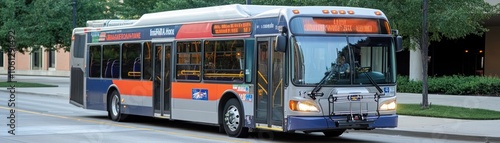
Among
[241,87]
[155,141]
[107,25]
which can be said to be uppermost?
[107,25]

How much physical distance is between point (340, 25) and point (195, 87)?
3930 mm

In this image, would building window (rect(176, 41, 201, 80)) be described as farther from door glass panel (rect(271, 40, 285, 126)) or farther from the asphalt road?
door glass panel (rect(271, 40, 285, 126))

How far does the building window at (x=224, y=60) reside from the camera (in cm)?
1583

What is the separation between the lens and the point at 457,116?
20.8 m

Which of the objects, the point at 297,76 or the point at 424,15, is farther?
the point at 424,15

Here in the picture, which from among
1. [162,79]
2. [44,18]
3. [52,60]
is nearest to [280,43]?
[162,79]

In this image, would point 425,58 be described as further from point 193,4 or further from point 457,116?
point 193,4

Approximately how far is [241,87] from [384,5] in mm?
9126

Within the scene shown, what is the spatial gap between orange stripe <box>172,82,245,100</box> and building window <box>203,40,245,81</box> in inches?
6.6

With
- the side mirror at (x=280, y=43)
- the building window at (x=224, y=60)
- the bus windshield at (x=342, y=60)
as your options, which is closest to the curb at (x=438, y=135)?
the bus windshield at (x=342, y=60)

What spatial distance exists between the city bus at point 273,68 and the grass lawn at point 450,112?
18.9 feet

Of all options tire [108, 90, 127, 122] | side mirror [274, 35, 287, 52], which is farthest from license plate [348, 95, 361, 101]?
tire [108, 90, 127, 122]

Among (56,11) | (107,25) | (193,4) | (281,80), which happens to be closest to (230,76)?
(281,80)

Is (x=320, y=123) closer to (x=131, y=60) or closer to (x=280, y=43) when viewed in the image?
(x=280, y=43)
